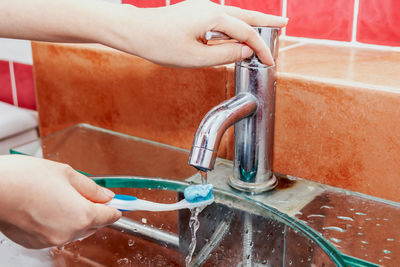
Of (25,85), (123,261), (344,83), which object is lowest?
(123,261)

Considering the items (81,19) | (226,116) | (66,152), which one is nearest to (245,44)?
(226,116)

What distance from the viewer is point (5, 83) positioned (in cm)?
107

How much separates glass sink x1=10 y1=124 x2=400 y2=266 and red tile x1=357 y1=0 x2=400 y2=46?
226mm

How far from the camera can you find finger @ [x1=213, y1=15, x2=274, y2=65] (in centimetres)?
44

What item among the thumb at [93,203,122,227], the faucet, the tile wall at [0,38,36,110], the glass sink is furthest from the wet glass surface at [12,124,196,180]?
the tile wall at [0,38,36,110]

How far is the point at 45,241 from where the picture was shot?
15.3 inches

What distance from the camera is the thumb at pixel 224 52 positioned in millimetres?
458

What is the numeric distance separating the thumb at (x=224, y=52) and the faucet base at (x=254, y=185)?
0.16 metres

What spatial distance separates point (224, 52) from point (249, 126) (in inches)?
3.9

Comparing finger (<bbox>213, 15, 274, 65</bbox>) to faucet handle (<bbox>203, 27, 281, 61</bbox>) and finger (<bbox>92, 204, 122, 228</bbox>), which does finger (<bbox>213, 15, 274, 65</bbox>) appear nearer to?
faucet handle (<bbox>203, 27, 281, 61</bbox>)

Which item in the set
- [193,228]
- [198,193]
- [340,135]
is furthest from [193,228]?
[340,135]

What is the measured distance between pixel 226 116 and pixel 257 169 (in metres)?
0.10

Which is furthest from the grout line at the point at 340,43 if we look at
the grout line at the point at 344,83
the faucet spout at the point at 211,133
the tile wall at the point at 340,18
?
the faucet spout at the point at 211,133

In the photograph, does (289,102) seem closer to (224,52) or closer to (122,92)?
(224,52)
